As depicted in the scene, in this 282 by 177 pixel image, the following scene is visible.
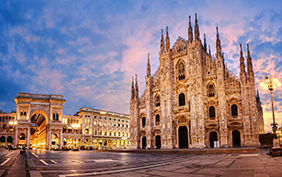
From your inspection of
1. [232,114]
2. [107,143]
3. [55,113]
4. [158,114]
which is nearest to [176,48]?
[158,114]

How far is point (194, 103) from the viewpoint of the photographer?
139ft

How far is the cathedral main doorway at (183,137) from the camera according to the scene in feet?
146

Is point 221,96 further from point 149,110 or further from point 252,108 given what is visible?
point 149,110

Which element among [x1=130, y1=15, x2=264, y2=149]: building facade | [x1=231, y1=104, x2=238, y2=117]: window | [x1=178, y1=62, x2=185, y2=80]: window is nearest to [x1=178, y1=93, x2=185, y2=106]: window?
[x1=130, y1=15, x2=264, y2=149]: building facade

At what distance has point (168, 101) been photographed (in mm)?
46719

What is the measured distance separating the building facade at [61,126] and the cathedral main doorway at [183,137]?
95.3 feet

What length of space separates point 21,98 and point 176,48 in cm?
4319

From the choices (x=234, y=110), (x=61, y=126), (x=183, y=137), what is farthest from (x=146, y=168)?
(x=61, y=126)

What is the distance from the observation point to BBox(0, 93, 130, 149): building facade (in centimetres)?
6084

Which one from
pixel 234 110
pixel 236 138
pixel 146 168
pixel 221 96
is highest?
pixel 221 96

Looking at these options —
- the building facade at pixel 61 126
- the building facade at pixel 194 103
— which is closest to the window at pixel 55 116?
the building facade at pixel 61 126

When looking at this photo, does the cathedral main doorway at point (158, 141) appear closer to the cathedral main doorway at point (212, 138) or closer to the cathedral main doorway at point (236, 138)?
the cathedral main doorway at point (212, 138)

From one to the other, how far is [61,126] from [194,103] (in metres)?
39.8

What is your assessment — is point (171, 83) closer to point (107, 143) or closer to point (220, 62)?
point (220, 62)
